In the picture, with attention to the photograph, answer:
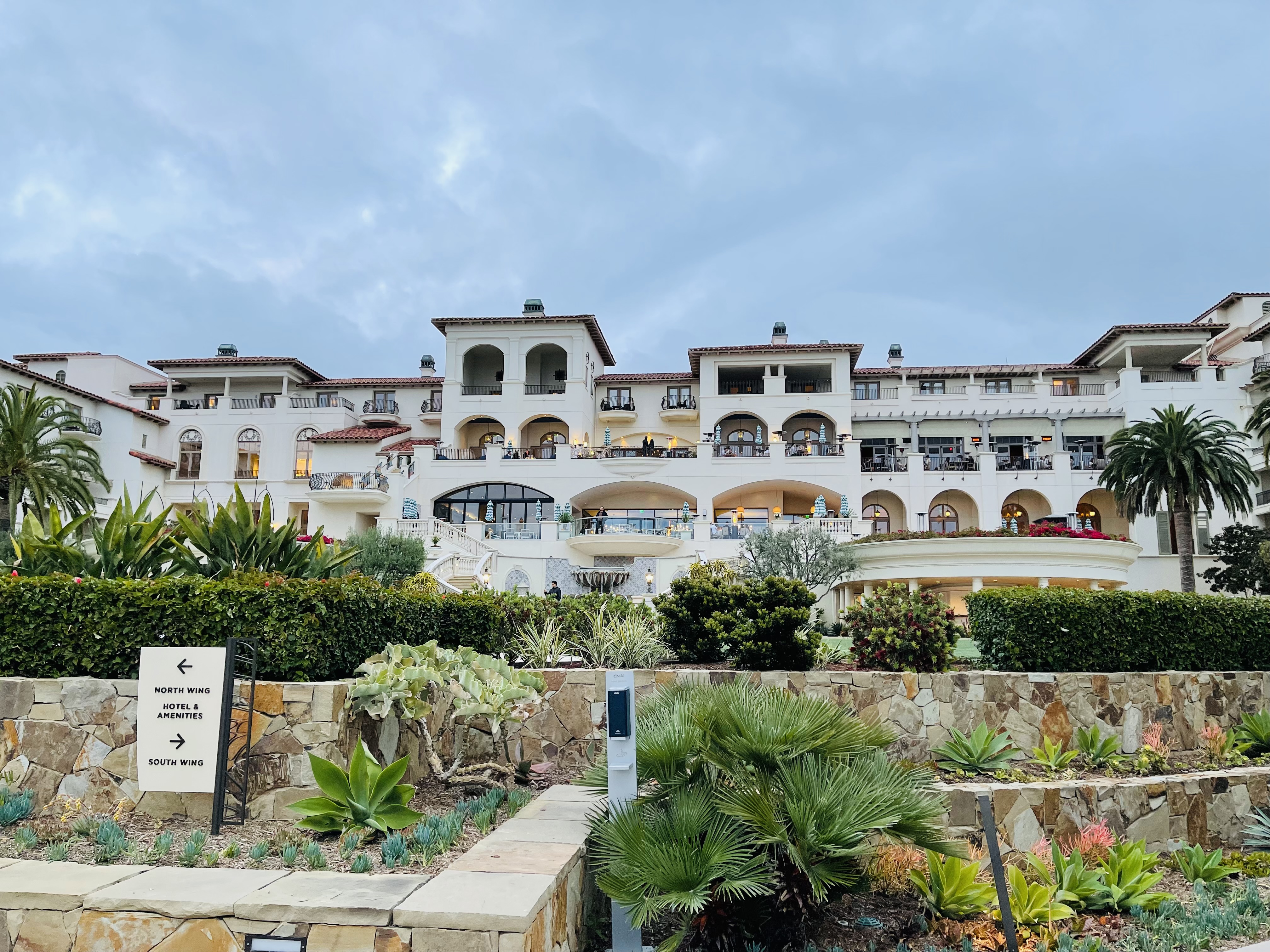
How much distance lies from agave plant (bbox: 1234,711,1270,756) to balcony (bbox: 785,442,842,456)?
3032 centimetres

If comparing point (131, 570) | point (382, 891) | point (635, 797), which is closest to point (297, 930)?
point (382, 891)

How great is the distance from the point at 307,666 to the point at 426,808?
4.97ft

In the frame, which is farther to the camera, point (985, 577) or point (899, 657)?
point (985, 577)

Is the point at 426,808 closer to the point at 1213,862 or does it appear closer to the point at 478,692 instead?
the point at 478,692

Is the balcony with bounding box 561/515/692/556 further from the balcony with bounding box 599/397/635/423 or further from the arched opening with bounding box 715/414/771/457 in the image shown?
the balcony with bounding box 599/397/635/423

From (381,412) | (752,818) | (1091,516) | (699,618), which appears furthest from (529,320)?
(752,818)

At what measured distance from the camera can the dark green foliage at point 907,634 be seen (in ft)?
36.0

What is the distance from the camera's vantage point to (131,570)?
28.8 feet

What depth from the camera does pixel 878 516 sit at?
1743 inches

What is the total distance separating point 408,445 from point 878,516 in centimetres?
2374

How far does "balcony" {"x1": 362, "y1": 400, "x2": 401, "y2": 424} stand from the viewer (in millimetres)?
48344

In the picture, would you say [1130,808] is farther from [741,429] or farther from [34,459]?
[741,429]

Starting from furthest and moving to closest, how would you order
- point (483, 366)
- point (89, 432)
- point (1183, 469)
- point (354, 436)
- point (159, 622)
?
point (483, 366), point (354, 436), point (89, 432), point (1183, 469), point (159, 622)

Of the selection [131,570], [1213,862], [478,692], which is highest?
[131,570]
